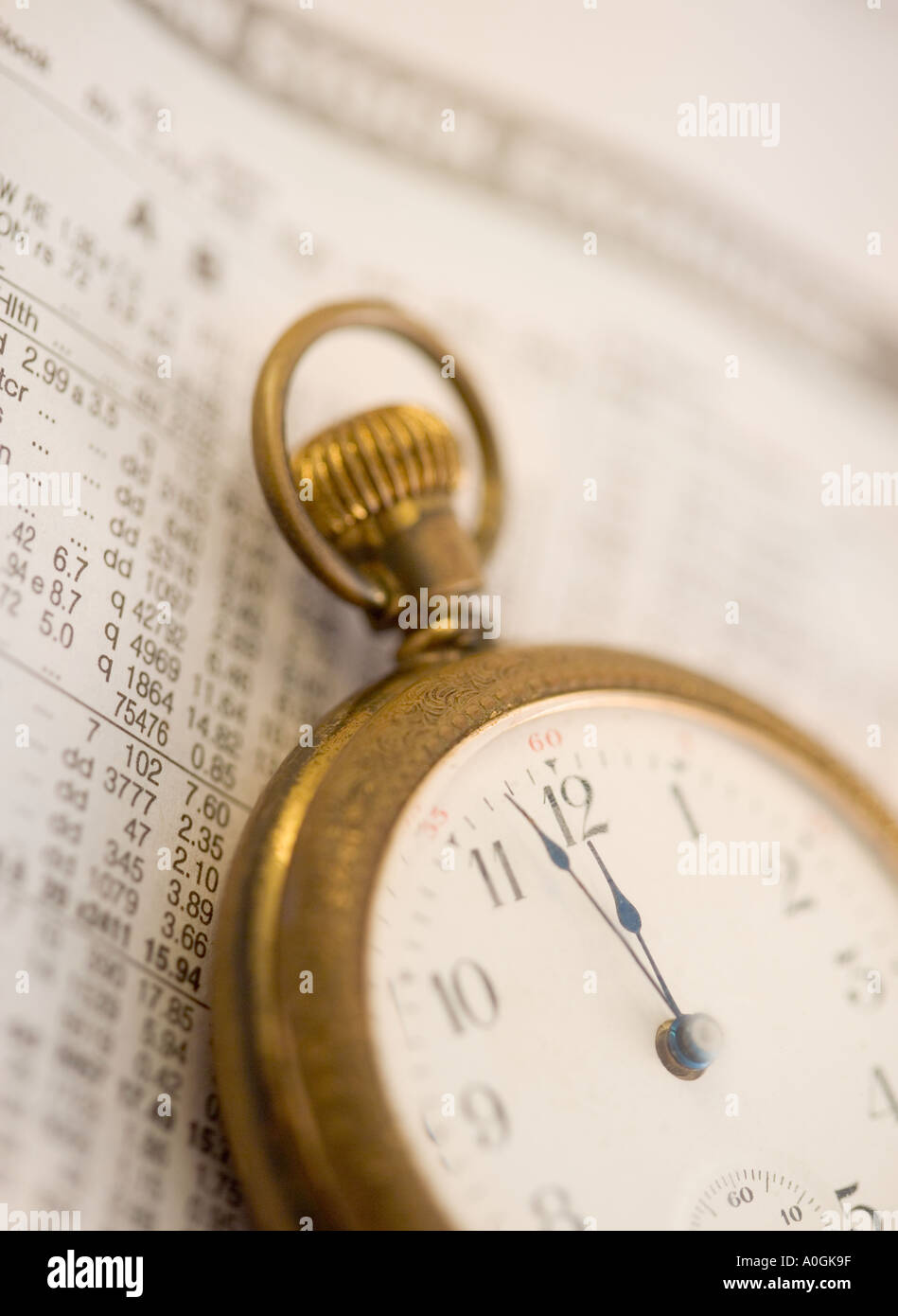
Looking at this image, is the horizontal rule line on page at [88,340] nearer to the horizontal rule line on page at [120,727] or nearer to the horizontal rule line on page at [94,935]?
the horizontal rule line on page at [120,727]

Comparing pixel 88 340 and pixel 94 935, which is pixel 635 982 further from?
pixel 88 340

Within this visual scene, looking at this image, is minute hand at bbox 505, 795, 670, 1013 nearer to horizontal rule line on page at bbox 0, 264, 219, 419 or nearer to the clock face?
the clock face

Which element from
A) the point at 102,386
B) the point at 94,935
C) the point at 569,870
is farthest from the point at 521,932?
the point at 102,386

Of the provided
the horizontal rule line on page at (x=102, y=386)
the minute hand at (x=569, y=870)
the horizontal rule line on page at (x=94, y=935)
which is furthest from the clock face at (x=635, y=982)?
the horizontal rule line on page at (x=102, y=386)
